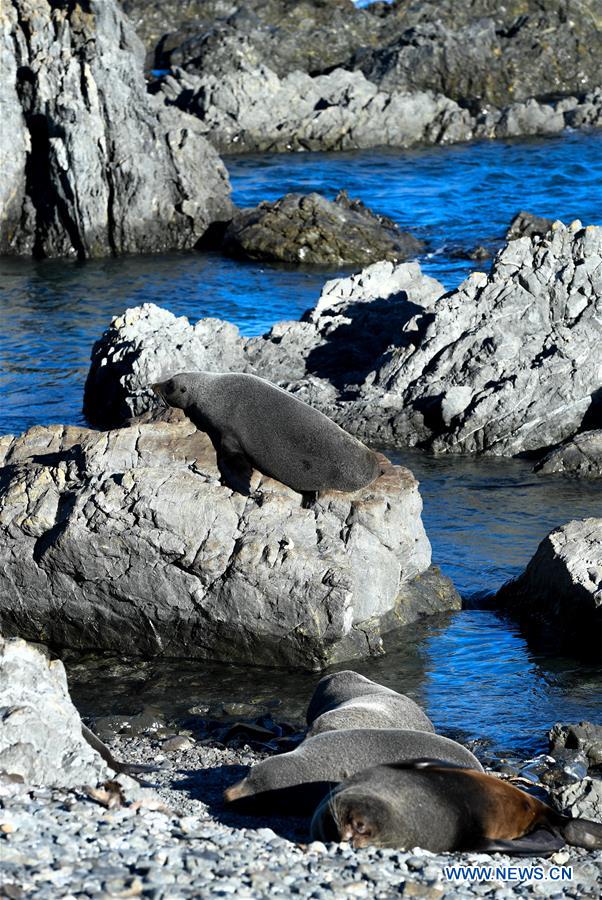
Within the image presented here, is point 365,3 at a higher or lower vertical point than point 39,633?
higher

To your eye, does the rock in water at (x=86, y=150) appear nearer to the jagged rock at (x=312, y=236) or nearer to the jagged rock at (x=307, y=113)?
the jagged rock at (x=312, y=236)

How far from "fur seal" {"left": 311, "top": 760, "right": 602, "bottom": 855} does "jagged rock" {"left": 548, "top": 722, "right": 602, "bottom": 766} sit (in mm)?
1830

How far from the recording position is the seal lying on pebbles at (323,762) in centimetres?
871

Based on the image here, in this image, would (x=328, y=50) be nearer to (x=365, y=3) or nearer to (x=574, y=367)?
(x=365, y=3)

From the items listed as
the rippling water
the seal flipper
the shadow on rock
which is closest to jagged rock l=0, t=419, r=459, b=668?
the rippling water

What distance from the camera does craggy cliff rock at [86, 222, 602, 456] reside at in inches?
747

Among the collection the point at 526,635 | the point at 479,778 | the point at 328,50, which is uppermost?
the point at 328,50

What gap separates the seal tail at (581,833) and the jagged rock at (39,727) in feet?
9.51

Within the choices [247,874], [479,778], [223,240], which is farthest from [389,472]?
[223,240]

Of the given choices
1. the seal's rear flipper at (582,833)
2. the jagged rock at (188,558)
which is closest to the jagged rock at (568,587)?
the jagged rock at (188,558)

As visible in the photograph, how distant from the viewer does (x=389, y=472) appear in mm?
13117

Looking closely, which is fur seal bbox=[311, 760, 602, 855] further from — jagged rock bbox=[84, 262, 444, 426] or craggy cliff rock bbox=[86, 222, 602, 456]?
jagged rock bbox=[84, 262, 444, 426]

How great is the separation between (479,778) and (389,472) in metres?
5.02

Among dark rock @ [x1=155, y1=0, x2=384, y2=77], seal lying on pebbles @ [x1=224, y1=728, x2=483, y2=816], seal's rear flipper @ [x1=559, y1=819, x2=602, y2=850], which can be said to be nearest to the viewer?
seal's rear flipper @ [x1=559, y1=819, x2=602, y2=850]
